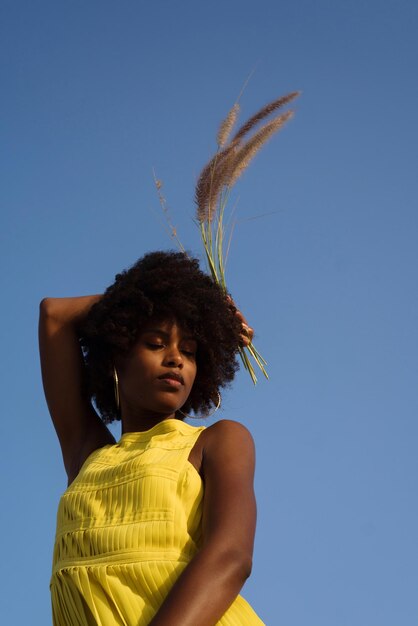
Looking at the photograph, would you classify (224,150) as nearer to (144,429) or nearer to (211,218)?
(211,218)

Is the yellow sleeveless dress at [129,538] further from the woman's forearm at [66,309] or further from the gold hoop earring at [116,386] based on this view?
the woman's forearm at [66,309]

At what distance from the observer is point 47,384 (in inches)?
164

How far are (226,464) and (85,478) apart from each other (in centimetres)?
54

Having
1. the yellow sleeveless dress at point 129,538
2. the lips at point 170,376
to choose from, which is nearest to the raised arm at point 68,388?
the lips at point 170,376

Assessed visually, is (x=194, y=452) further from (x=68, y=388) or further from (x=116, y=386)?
(x=68, y=388)

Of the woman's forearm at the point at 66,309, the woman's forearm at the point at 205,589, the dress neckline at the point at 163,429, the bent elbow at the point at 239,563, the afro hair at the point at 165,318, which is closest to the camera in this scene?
the woman's forearm at the point at 205,589

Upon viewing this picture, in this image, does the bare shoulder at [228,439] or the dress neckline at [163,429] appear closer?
the bare shoulder at [228,439]

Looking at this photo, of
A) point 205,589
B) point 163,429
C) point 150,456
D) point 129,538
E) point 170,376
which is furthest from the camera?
point 170,376

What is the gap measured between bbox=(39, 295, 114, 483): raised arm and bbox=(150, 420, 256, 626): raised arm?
2.47 feet

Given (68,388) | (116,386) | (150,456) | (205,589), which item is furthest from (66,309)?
(205,589)

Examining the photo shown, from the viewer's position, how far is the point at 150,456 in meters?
3.45

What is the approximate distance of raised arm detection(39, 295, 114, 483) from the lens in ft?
13.4

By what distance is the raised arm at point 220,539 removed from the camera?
9.75ft

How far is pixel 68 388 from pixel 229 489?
1138 mm
